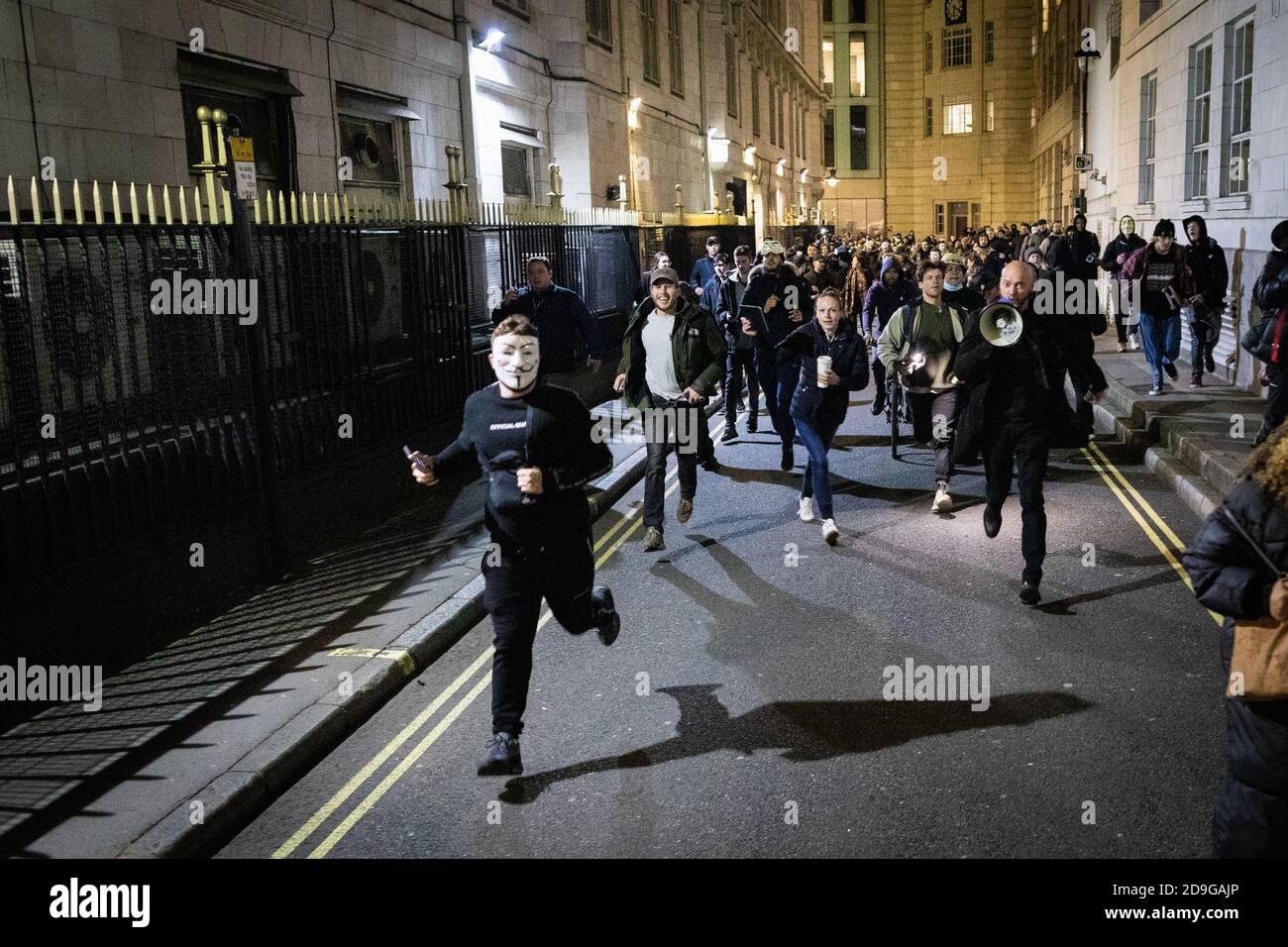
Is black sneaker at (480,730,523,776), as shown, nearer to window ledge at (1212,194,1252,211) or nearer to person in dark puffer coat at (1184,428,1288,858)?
person in dark puffer coat at (1184,428,1288,858)

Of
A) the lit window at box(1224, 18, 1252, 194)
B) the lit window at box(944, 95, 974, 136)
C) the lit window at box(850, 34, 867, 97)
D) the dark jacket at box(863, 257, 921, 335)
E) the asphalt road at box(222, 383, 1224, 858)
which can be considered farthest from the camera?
the lit window at box(850, 34, 867, 97)

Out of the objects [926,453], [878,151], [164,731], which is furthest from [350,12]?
[878,151]

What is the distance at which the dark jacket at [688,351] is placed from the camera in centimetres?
859

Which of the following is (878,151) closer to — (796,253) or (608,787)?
(796,253)

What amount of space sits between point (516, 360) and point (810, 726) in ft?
7.03

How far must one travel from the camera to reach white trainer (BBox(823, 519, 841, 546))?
838 cm

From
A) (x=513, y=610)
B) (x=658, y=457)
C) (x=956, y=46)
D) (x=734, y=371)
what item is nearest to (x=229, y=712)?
(x=513, y=610)

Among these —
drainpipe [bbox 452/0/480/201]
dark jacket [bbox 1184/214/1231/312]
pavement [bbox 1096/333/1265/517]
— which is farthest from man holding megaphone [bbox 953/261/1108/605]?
drainpipe [bbox 452/0/480/201]

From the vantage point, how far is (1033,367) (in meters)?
6.93

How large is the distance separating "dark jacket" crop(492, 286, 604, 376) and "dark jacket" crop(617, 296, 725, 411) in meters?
2.77

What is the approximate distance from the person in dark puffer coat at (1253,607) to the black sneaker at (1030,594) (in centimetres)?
364

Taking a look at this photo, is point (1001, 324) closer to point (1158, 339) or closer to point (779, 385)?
point (779, 385)

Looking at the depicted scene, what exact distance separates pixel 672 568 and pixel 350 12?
27.6ft
